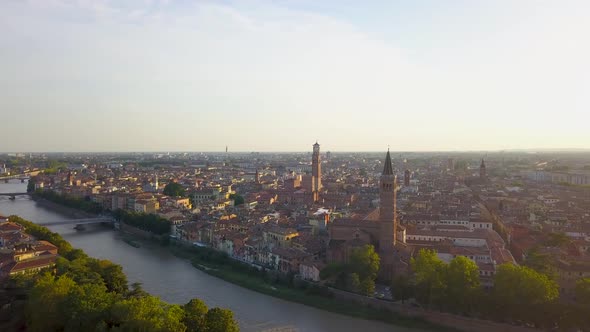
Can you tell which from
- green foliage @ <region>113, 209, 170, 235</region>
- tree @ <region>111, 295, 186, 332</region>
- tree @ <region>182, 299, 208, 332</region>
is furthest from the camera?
green foliage @ <region>113, 209, 170, 235</region>

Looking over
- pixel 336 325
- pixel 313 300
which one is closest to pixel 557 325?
pixel 336 325

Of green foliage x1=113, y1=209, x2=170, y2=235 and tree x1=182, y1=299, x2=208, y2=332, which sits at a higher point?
tree x1=182, y1=299, x2=208, y2=332

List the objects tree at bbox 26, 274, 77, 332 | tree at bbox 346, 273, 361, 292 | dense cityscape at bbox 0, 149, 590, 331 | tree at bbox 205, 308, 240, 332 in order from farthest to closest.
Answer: tree at bbox 346, 273, 361, 292, dense cityscape at bbox 0, 149, 590, 331, tree at bbox 26, 274, 77, 332, tree at bbox 205, 308, 240, 332

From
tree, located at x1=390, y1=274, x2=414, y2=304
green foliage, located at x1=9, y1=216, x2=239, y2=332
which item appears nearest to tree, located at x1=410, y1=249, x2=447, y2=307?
tree, located at x1=390, y1=274, x2=414, y2=304

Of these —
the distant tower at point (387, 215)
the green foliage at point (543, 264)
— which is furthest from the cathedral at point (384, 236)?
the green foliage at point (543, 264)

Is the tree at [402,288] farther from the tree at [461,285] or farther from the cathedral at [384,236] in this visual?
the cathedral at [384,236]

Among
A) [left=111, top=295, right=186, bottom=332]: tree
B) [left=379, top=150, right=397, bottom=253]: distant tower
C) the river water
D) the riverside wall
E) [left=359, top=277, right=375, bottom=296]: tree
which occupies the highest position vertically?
[left=379, top=150, right=397, bottom=253]: distant tower

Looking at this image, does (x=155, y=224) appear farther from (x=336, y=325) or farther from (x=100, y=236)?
(x=336, y=325)

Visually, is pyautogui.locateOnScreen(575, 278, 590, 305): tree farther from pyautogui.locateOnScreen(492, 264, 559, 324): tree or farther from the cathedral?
the cathedral
